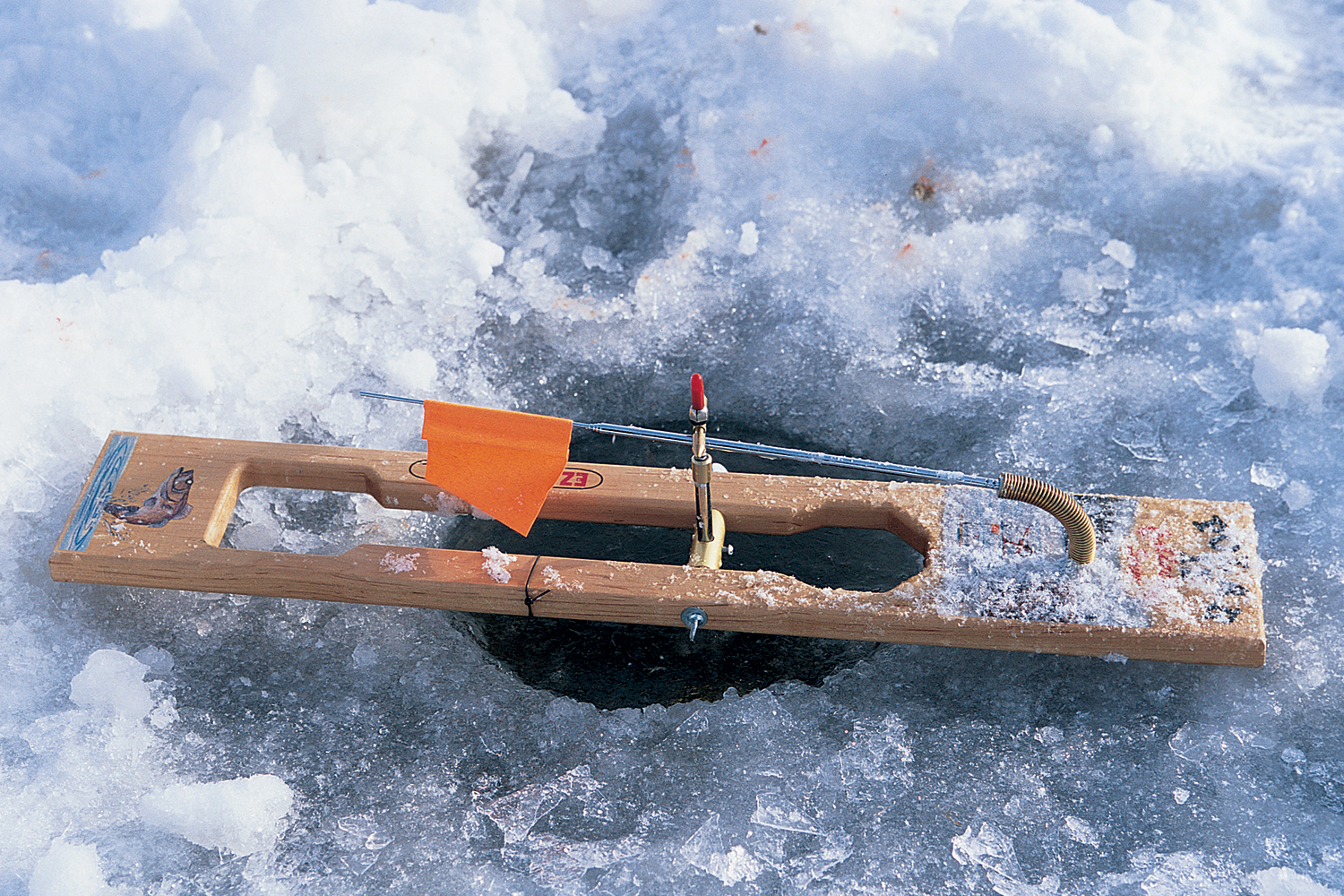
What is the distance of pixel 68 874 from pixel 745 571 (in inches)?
60.4

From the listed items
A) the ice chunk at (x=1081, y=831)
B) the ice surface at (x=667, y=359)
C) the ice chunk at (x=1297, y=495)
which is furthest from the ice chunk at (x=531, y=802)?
the ice chunk at (x=1297, y=495)

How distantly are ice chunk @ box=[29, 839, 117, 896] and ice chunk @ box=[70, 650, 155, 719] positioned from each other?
33 cm

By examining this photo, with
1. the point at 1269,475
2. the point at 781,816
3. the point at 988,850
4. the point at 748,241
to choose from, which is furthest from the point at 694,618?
the point at 1269,475

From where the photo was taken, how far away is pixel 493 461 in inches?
97.8

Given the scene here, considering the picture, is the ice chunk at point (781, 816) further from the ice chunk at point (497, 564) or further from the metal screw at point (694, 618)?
the ice chunk at point (497, 564)

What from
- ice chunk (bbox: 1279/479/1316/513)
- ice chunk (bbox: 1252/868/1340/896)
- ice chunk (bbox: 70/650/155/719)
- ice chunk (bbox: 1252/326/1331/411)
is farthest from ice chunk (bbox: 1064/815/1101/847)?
ice chunk (bbox: 70/650/155/719)

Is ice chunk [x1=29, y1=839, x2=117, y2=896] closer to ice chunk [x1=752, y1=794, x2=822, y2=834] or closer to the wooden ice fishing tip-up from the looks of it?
the wooden ice fishing tip-up

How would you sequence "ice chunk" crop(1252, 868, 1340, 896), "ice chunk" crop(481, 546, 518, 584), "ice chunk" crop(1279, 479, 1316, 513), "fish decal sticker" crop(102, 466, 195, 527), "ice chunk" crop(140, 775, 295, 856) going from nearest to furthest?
"ice chunk" crop(1252, 868, 1340, 896) < "ice chunk" crop(140, 775, 295, 856) < "ice chunk" crop(481, 546, 518, 584) < "fish decal sticker" crop(102, 466, 195, 527) < "ice chunk" crop(1279, 479, 1316, 513)

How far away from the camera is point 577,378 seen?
130 inches

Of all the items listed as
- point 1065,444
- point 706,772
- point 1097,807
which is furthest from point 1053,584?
point 706,772

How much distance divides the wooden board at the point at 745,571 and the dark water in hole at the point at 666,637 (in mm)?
132

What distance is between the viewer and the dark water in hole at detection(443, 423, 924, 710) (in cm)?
264

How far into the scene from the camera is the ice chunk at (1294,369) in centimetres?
308

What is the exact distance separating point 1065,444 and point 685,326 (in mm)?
1142
